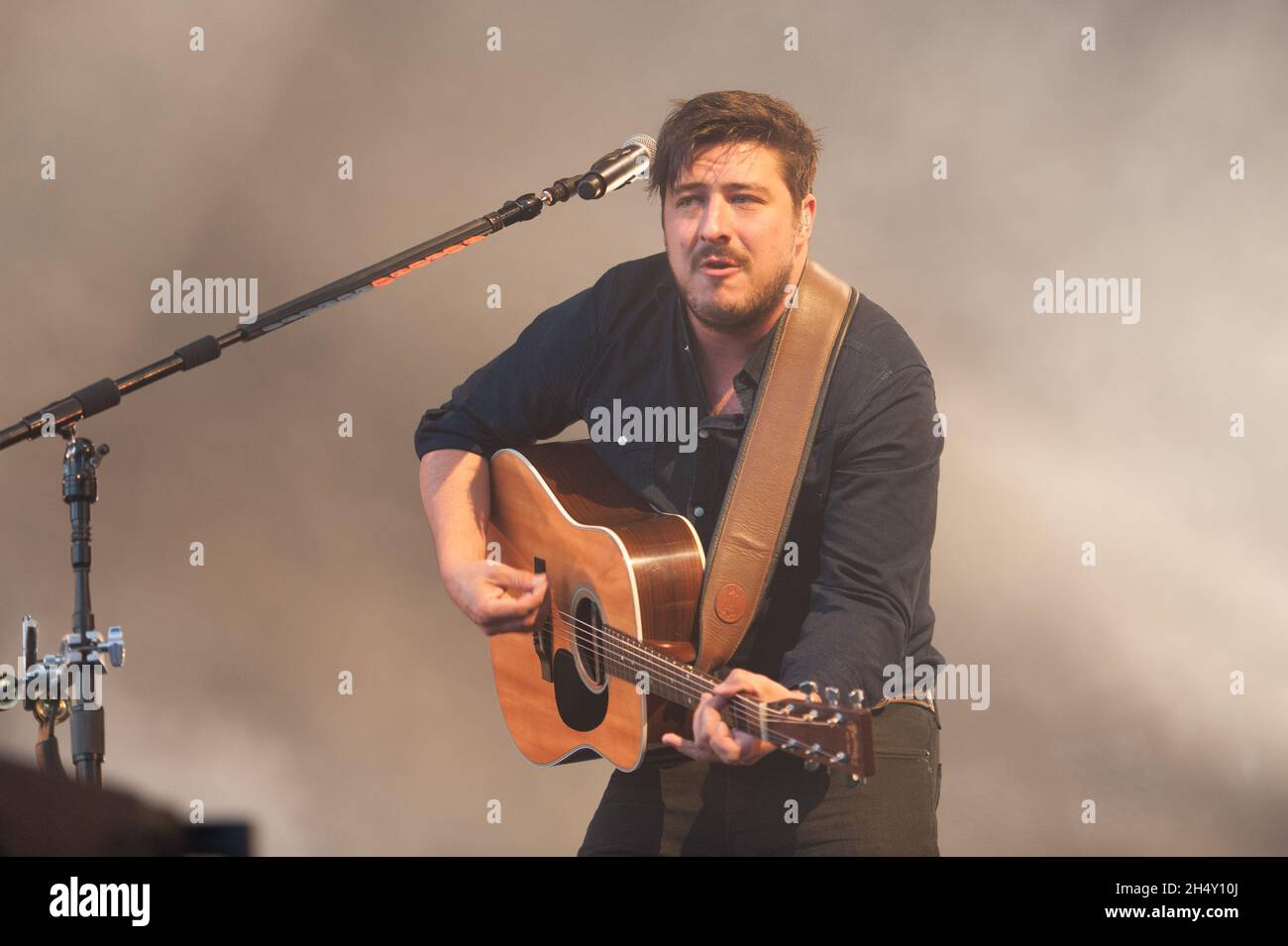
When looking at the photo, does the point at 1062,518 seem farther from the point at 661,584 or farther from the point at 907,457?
the point at 661,584

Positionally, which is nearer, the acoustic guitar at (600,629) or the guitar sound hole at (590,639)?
the acoustic guitar at (600,629)

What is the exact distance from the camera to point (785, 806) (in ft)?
9.22

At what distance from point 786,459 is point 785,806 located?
2.36 ft

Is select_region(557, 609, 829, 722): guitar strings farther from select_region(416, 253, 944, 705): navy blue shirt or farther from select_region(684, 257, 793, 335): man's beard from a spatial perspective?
select_region(684, 257, 793, 335): man's beard

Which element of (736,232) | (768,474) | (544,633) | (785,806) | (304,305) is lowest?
(785,806)

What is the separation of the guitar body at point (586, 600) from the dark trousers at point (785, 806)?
5.0 inches

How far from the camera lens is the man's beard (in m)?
3.09

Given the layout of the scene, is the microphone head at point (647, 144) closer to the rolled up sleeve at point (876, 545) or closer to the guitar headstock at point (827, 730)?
the rolled up sleeve at point (876, 545)

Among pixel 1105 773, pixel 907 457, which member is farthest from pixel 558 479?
pixel 1105 773

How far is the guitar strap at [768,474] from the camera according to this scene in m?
2.89

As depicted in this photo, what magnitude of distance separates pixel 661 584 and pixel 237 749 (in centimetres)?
177

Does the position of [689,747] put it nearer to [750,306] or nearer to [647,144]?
[750,306]

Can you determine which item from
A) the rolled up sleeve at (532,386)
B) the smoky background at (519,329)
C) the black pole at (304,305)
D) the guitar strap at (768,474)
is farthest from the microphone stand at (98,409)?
the smoky background at (519,329)

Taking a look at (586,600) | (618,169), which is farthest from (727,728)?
(618,169)
